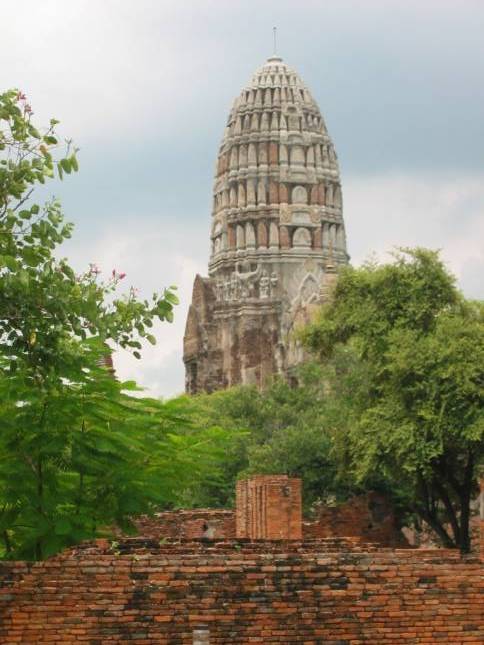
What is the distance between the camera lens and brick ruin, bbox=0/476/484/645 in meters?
16.2

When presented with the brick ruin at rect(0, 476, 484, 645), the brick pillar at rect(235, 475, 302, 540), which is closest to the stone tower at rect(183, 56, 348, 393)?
the brick pillar at rect(235, 475, 302, 540)

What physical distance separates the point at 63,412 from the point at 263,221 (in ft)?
296

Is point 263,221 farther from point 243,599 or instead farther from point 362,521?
point 243,599

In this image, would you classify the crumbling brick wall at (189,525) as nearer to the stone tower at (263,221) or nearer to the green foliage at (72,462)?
the green foliage at (72,462)

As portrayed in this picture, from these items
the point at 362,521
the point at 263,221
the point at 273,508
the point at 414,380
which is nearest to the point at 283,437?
the point at 362,521

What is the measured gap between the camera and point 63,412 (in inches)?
826

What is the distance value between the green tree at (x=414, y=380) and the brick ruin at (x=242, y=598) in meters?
17.2

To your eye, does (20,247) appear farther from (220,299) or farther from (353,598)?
(220,299)

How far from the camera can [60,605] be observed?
1623cm

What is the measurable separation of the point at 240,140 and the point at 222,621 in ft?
315

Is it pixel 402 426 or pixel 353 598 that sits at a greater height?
pixel 402 426

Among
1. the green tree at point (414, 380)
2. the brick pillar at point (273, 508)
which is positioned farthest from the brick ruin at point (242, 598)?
the green tree at point (414, 380)

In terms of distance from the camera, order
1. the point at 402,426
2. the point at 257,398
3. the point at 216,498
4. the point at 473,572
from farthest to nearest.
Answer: the point at 257,398
the point at 216,498
the point at 402,426
the point at 473,572

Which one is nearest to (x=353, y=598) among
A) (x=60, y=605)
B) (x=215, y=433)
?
(x=60, y=605)
